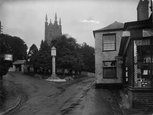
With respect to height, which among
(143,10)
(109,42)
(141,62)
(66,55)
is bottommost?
(141,62)

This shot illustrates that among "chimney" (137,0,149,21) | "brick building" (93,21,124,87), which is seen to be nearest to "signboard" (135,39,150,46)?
"chimney" (137,0,149,21)

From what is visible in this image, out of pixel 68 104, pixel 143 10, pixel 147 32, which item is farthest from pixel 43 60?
pixel 147 32

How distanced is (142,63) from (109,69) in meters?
12.5

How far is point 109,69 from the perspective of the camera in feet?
72.8

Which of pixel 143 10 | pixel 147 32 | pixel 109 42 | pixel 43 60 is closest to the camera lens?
pixel 147 32

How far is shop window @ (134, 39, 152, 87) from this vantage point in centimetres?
959

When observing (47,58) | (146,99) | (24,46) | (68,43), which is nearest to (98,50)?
(146,99)

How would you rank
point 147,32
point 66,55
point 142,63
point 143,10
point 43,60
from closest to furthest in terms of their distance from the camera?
1. point 147,32
2. point 142,63
3. point 143,10
4. point 43,60
5. point 66,55

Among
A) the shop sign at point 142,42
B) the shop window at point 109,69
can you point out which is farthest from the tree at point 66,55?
the shop sign at point 142,42

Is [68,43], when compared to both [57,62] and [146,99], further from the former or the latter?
[146,99]

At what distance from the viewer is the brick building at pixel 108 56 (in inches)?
860

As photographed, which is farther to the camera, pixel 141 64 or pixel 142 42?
pixel 142 42

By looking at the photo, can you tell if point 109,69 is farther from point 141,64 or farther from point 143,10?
point 141,64

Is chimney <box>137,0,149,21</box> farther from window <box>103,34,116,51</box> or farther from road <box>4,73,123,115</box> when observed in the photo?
window <box>103,34,116,51</box>
